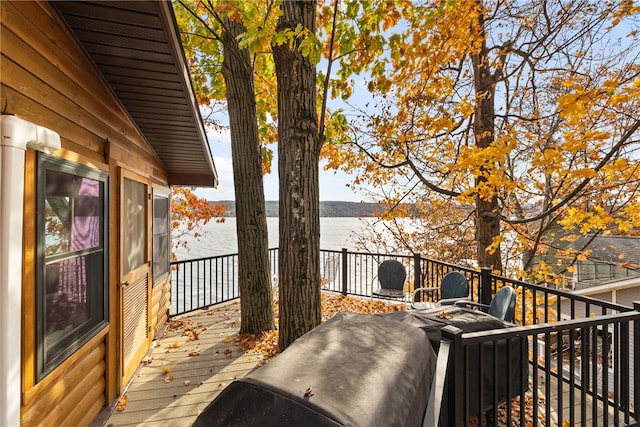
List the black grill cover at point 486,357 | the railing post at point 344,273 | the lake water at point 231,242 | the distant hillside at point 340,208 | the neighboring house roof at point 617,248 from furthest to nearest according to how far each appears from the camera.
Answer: the lake water at point 231,242 → the neighboring house roof at point 617,248 → the distant hillside at point 340,208 → the railing post at point 344,273 → the black grill cover at point 486,357

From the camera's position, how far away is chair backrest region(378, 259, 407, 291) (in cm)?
545

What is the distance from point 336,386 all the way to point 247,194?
11.9 feet

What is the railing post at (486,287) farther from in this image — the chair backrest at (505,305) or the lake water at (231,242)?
the lake water at (231,242)

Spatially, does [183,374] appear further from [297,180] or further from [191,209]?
[191,209]

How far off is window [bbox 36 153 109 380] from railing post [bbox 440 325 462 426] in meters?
2.41

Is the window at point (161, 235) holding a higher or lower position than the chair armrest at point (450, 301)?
higher

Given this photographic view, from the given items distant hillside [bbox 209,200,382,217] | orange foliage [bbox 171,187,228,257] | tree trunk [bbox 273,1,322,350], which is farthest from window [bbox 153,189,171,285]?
orange foliage [bbox 171,187,228,257]

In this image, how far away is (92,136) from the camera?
8.37ft

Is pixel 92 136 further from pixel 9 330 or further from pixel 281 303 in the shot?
pixel 281 303

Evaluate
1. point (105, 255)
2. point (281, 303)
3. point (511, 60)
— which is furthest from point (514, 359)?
point (511, 60)

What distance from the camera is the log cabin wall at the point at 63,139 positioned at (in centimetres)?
165

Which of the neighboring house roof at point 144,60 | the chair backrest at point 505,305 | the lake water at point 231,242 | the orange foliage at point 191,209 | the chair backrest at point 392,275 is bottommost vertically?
the lake water at point 231,242

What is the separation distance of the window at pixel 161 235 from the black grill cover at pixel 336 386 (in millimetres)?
3654

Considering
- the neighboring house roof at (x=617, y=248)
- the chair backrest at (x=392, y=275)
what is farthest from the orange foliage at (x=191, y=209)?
the neighboring house roof at (x=617, y=248)
